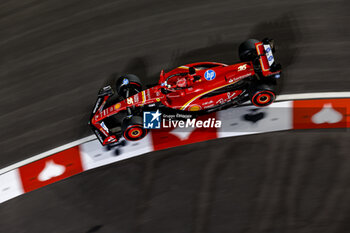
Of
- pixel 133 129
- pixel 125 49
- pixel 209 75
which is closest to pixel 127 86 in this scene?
pixel 133 129

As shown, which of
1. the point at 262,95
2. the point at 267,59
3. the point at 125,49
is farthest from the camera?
the point at 125,49

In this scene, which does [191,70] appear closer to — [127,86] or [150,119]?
[150,119]

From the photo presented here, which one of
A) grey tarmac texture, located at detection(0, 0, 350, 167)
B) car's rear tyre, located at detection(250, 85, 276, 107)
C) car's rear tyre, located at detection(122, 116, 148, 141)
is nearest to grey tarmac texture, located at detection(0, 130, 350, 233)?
car's rear tyre, located at detection(122, 116, 148, 141)

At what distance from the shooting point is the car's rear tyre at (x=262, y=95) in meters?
6.23

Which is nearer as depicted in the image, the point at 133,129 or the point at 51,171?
the point at 133,129

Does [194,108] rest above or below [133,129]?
above

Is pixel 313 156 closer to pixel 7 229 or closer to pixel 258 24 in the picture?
pixel 258 24

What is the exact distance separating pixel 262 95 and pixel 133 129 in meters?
2.60

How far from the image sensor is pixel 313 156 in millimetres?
6543

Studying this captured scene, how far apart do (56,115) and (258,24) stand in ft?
16.9

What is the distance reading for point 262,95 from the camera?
6.37 m

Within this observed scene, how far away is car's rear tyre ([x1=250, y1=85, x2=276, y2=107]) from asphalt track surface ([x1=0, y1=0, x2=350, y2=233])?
74cm

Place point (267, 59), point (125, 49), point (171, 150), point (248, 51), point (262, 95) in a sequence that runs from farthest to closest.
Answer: point (125, 49) < point (171, 150) < point (248, 51) < point (262, 95) < point (267, 59)

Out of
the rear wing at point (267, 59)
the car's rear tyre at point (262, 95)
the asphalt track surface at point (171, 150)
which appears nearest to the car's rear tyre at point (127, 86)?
the asphalt track surface at point (171, 150)
